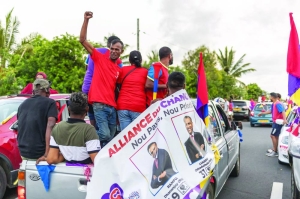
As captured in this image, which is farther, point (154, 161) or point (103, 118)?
point (103, 118)

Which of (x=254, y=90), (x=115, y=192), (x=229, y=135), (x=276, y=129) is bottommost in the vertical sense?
(x=254, y=90)

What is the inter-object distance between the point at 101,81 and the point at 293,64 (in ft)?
7.85

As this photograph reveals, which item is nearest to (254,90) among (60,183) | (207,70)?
(207,70)

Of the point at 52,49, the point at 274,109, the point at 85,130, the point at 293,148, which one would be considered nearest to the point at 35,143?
the point at 85,130

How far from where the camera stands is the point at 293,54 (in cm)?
422

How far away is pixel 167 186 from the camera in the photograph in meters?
2.62

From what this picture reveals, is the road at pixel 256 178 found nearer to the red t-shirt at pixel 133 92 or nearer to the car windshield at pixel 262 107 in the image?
the red t-shirt at pixel 133 92

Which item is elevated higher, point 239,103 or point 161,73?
point 161,73

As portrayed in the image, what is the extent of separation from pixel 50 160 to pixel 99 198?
2.69 ft

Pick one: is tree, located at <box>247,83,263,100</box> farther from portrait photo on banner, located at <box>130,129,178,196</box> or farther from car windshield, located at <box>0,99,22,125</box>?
portrait photo on banner, located at <box>130,129,178,196</box>

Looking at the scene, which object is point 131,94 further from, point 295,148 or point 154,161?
point 295,148

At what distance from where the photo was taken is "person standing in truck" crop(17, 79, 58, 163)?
3867 mm

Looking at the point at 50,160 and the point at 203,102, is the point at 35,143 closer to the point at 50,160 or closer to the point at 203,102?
the point at 50,160

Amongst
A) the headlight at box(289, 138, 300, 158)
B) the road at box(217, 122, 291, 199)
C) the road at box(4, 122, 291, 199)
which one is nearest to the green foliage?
the road at box(217, 122, 291, 199)
